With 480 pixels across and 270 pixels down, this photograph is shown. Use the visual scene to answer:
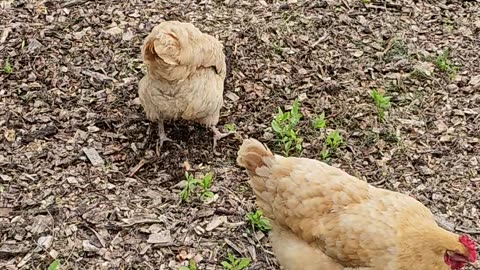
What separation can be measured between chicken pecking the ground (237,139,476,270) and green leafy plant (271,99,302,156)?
80 cm

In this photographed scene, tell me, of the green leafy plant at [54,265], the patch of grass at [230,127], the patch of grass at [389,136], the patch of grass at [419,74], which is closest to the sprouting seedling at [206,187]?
the patch of grass at [230,127]

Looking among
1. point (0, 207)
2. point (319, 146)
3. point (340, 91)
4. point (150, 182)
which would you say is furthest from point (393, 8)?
point (0, 207)

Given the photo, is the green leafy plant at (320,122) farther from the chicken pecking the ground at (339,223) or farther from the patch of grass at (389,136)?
the chicken pecking the ground at (339,223)

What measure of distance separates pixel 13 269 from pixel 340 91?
2.67 metres

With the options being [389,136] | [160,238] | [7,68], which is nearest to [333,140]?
[389,136]

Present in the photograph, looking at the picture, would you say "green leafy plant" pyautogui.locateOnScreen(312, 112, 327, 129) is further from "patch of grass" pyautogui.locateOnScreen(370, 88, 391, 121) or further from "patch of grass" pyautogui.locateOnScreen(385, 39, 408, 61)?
"patch of grass" pyautogui.locateOnScreen(385, 39, 408, 61)

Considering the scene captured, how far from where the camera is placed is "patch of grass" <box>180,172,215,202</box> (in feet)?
15.2

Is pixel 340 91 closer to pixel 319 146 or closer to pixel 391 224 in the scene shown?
pixel 319 146

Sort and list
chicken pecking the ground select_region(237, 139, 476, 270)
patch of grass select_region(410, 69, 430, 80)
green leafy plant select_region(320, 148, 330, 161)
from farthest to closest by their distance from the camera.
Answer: patch of grass select_region(410, 69, 430, 80)
green leafy plant select_region(320, 148, 330, 161)
chicken pecking the ground select_region(237, 139, 476, 270)

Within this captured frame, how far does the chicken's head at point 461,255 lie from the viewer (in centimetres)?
359

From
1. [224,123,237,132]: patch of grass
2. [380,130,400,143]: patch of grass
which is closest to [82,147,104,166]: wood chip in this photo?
[224,123,237,132]: patch of grass

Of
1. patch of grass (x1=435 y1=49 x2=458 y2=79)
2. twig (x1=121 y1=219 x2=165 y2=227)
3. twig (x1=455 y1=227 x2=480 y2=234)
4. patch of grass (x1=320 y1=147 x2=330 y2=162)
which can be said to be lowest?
twig (x1=121 y1=219 x2=165 y2=227)

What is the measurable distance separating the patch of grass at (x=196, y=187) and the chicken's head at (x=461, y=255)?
1.63m

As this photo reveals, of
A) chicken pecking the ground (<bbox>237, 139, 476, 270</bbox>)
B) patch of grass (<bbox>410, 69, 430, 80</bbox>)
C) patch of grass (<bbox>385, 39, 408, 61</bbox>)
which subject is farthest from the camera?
patch of grass (<bbox>385, 39, 408, 61</bbox>)
